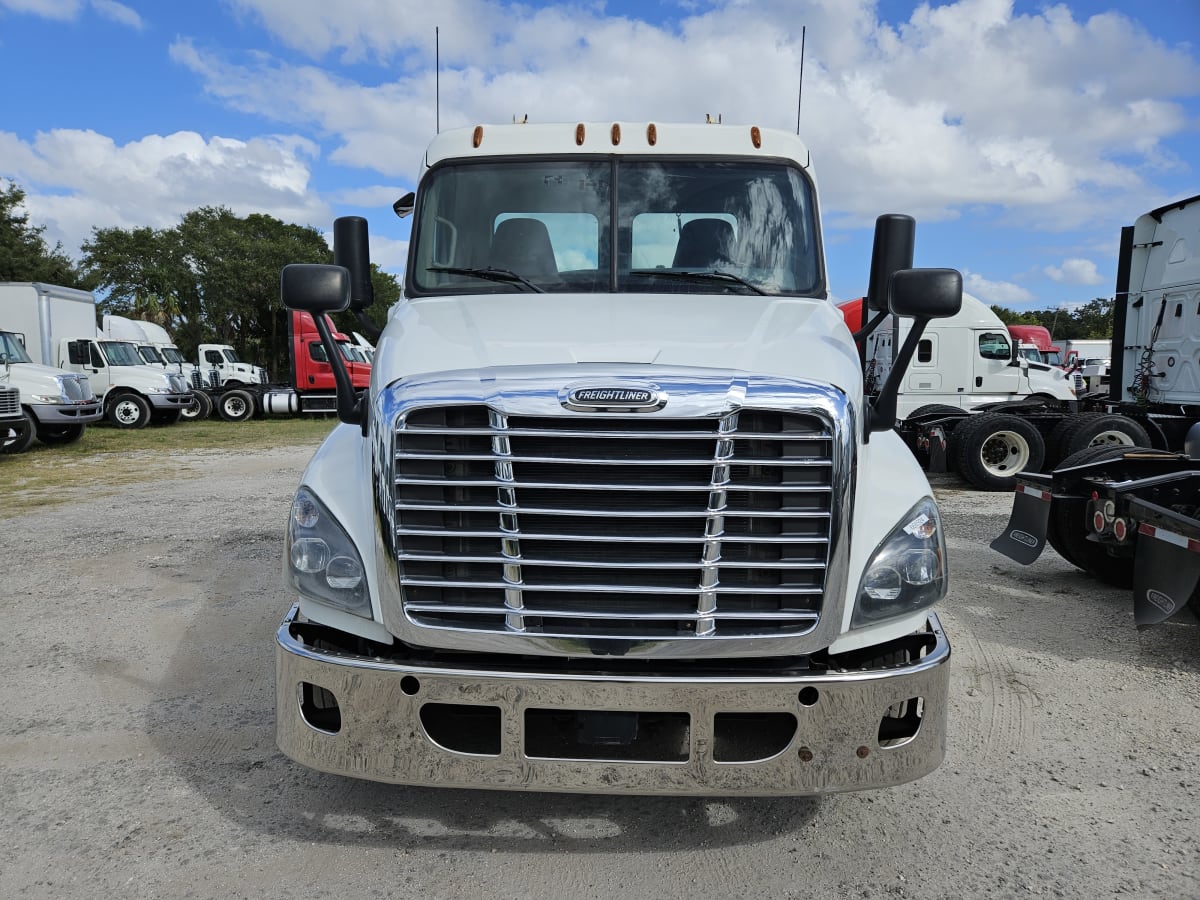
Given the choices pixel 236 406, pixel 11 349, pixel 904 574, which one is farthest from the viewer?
pixel 236 406

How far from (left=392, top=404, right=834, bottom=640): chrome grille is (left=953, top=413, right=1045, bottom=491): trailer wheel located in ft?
32.6

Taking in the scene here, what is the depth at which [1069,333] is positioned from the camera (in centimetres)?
7250

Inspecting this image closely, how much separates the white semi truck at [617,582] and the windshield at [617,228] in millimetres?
923

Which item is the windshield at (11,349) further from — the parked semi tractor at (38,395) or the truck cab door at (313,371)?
the truck cab door at (313,371)

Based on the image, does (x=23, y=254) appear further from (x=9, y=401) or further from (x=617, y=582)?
(x=617, y=582)

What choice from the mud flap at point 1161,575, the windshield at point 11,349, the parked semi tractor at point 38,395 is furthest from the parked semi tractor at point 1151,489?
the windshield at point 11,349

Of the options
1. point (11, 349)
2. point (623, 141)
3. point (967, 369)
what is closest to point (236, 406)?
point (11, 349)

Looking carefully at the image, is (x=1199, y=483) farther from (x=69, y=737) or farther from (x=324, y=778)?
(x=69, y=737)

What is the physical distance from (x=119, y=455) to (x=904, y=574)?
15880 mm

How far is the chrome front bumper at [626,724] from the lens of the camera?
262 cm

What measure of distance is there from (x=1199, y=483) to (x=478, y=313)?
447 centimetres

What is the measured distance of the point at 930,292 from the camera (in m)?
3.24

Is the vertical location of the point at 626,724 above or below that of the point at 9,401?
below

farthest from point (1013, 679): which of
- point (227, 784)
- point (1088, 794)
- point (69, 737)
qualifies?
point (69, 737)
